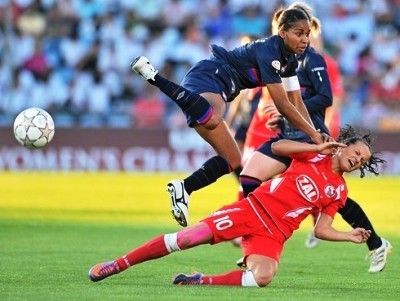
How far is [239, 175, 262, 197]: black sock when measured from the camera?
364 inches

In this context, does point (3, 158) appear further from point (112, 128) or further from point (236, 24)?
point (236, 24)

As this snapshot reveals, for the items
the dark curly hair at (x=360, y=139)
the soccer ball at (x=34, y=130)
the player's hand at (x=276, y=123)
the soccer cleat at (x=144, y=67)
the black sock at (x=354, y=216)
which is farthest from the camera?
the player's hand at (x=276, y=123)

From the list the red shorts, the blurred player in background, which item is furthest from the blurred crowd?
the red shorts

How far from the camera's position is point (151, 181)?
20297 mm

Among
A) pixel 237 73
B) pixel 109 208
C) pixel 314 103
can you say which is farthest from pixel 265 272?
pixel 109 208

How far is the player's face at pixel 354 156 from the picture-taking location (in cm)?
754

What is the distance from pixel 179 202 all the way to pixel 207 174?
24.3 inches

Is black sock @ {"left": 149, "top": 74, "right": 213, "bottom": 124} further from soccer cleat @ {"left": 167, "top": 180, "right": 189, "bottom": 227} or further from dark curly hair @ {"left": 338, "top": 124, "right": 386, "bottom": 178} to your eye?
dark curly hair @ {"left": 338, "top": 124, "right": 386, "bottom": 178}

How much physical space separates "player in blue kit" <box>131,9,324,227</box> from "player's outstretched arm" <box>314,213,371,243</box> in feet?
2.38

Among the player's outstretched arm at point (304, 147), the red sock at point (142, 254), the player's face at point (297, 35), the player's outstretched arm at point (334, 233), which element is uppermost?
the player's face at point (297, 35)

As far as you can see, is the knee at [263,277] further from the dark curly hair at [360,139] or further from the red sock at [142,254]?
the dark curly hair at [360,139]

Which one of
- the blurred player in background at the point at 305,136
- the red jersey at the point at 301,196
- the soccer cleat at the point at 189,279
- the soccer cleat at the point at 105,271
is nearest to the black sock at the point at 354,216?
the blurred player in background at the point at 305,136

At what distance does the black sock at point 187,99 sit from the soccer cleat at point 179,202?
24.4 inches

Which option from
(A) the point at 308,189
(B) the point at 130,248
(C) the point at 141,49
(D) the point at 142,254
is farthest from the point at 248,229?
(C) the point at 141,49
